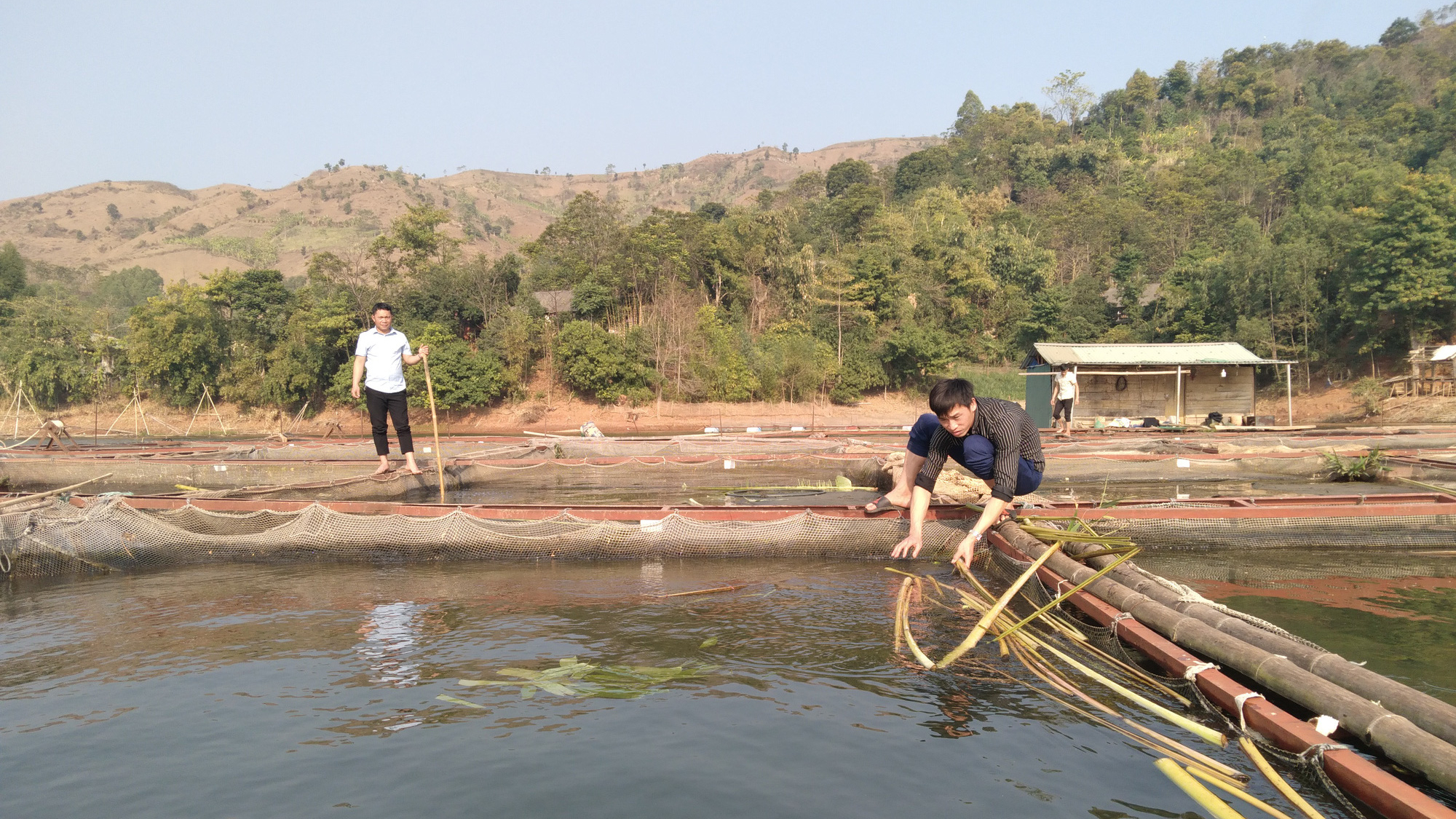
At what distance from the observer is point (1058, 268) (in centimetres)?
5053

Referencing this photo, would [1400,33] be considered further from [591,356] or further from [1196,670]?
[1196,670]

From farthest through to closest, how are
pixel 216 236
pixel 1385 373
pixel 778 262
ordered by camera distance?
pixel 216 236 → pixel 778 262 → pixel 1385 373

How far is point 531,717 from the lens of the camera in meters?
4.61

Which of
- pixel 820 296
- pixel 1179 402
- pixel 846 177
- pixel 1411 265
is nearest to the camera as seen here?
pixel 1179 402

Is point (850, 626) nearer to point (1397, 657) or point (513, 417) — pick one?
point (1397, 657)

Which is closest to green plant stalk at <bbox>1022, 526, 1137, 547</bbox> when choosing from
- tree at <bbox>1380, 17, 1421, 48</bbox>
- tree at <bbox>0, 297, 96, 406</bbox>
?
tree at <bbox>0, 297, 96, 406</bbox>

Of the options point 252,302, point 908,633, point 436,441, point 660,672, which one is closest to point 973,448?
point 908,633

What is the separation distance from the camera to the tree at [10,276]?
1965 inches

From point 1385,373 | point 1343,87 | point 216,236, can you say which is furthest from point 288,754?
point 216,236

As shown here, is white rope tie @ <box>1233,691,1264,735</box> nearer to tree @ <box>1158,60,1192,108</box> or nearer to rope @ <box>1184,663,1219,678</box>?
rope @ <box>1184,663,1219,678</box>

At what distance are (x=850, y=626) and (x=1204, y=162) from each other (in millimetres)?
67085

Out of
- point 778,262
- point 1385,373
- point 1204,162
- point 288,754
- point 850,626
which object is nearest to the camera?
point 288,754

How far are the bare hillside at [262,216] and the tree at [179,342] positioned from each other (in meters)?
62.6

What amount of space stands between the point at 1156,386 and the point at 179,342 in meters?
42.7
